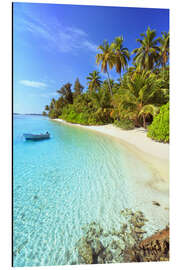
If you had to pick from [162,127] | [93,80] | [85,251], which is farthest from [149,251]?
[93,80]

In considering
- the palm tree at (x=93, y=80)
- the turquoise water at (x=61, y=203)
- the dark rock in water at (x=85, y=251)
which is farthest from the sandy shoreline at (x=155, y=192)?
the palm tree at (x=93, y=80)

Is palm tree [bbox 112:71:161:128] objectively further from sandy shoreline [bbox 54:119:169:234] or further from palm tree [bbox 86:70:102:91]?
palm tree [bbox 86:70:102:91]

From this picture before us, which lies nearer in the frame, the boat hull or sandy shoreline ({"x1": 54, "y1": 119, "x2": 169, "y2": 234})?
sandy shoreline ({"x1": 54, "y1": 119, "x2": 169, "y2": 234})

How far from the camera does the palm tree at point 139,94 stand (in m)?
7.42

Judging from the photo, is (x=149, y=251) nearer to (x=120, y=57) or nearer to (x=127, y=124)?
(x=127, y=124)

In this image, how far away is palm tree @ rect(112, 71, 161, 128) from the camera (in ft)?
24.3

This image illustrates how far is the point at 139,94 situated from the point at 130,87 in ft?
2.83

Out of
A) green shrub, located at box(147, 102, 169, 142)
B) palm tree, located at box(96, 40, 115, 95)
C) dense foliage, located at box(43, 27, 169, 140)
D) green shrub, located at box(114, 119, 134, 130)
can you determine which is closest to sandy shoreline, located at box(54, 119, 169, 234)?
green shrub, located at box(147, 102, 169, 142)

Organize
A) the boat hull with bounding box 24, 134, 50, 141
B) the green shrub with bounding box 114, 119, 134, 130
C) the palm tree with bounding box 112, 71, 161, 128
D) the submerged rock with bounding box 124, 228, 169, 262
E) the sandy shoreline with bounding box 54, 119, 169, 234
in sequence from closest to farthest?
the submerged rock with bounding box 124, 228, 169, 262 → the sandy shoreline with bounding box 54, 119, 169, 234 → the palm tree with bounding box 112, 71, 161, 128 → the boat hull with bounding box 24, 134, 50, 141 → the green shrub with bounding box 114, 119, 134, 130

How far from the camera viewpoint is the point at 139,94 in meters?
7.61

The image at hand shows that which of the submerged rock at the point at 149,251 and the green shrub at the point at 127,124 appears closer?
the submerged rock at the point at 149,251

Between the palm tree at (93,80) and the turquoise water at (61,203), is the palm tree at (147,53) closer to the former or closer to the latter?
the palm tree at (93,80)
